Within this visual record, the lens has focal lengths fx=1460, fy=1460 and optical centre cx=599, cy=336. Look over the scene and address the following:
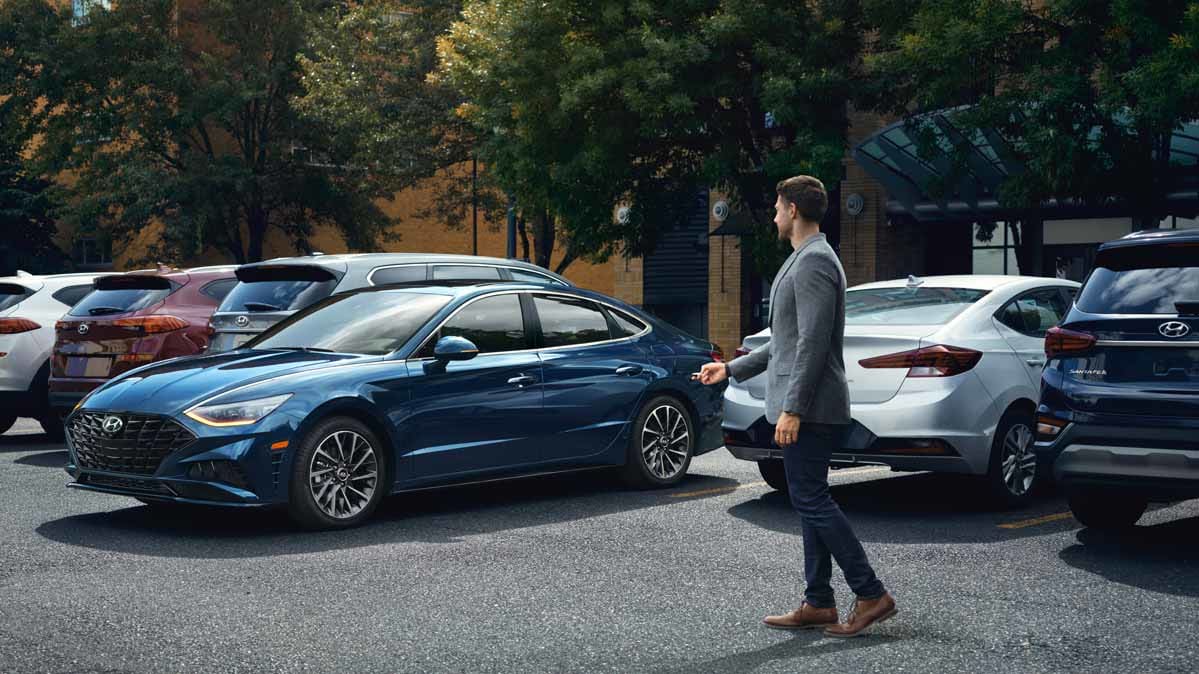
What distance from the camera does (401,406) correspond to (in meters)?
8.49

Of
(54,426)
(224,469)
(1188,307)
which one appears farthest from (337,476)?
(54,426)

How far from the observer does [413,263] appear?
12.4 meters

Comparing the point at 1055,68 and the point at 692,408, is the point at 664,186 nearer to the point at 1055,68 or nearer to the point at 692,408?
the point at 1055,68

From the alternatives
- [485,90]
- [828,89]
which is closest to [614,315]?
[828,89]

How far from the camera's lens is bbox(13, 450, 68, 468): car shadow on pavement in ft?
38.4

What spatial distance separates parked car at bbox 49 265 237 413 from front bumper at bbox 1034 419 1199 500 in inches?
302

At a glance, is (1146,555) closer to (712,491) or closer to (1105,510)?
(1105,510)

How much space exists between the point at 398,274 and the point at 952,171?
1082 centimetres

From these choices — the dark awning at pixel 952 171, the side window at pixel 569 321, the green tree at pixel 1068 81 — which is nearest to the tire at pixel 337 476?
the side window at pixel 569 321

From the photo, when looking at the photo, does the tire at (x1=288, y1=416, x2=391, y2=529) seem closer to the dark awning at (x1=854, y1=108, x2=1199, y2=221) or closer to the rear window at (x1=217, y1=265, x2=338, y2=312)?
the rear window at (x1=217, y1=265, x2=338, y2=312)

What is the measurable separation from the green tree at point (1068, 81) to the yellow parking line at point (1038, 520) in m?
7.19

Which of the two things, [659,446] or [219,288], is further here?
[219,288]

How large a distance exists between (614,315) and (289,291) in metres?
2.85

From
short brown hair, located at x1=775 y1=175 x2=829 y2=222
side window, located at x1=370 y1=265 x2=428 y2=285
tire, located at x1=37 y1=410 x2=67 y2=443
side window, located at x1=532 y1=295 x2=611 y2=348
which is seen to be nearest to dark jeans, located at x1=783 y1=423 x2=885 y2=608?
short brown hair, located at x1=775 y1=175 x2=829 y2=222
